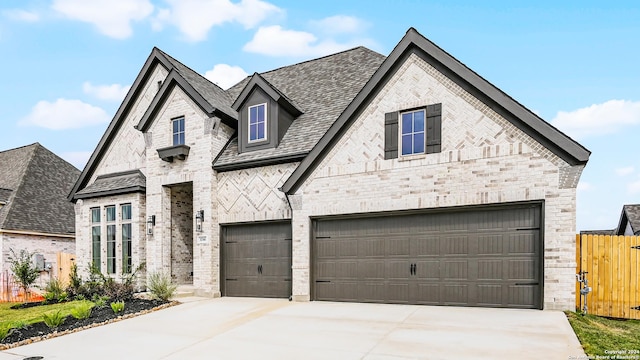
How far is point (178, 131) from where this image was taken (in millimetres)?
15117

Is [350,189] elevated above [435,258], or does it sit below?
above

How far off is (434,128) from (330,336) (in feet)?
19.6

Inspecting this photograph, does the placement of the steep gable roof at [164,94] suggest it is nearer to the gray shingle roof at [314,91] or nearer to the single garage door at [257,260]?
the gray shingle roof at [314,91]

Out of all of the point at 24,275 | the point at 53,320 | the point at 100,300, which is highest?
the point at 53,320

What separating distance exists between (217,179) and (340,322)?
7.48m

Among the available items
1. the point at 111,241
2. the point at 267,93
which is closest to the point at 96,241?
the point at 111,241

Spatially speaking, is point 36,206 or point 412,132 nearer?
point 412,132

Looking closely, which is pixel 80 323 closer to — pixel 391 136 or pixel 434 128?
pixel 391 136

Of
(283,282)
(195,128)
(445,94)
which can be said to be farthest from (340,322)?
(195,128)

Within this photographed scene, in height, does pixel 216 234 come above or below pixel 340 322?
above

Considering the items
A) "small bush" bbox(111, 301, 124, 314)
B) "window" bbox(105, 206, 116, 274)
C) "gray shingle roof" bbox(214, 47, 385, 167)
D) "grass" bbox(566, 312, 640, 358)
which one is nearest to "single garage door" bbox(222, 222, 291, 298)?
"gray shingle roof" bbox(214, 47, 385, 167)

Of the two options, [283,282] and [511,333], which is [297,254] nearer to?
[283,282]

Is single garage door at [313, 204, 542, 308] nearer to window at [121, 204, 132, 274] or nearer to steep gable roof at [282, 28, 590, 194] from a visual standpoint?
steep gable roof at [282, 28, 590, 194]

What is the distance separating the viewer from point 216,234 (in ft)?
46.1
